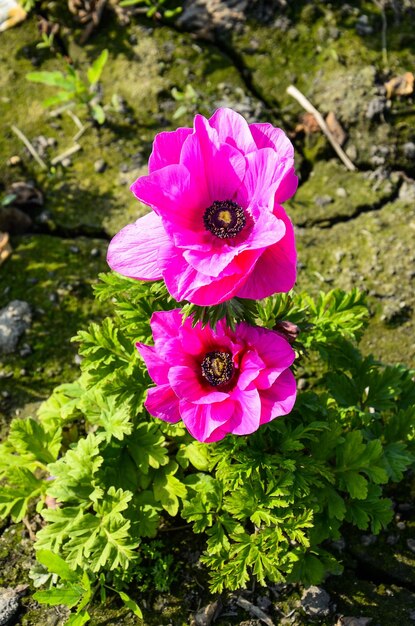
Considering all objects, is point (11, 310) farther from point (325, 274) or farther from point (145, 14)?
point (145, 14)

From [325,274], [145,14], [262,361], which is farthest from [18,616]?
[145,14]

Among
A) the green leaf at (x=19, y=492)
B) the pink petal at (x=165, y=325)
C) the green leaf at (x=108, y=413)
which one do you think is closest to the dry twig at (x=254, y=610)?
the green leaf at (x=108, y=413)

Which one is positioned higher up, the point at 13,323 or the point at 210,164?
the point at 210,164

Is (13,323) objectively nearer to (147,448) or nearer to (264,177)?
(147,448)

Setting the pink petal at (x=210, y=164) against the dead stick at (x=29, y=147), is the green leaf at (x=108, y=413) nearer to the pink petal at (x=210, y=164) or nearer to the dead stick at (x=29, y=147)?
the pink petal at (x=210, y=164)

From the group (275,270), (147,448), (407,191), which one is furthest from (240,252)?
(407,191)

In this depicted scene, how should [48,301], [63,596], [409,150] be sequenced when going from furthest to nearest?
1. [409,150]
2. [48,301]
3. [63,596]
